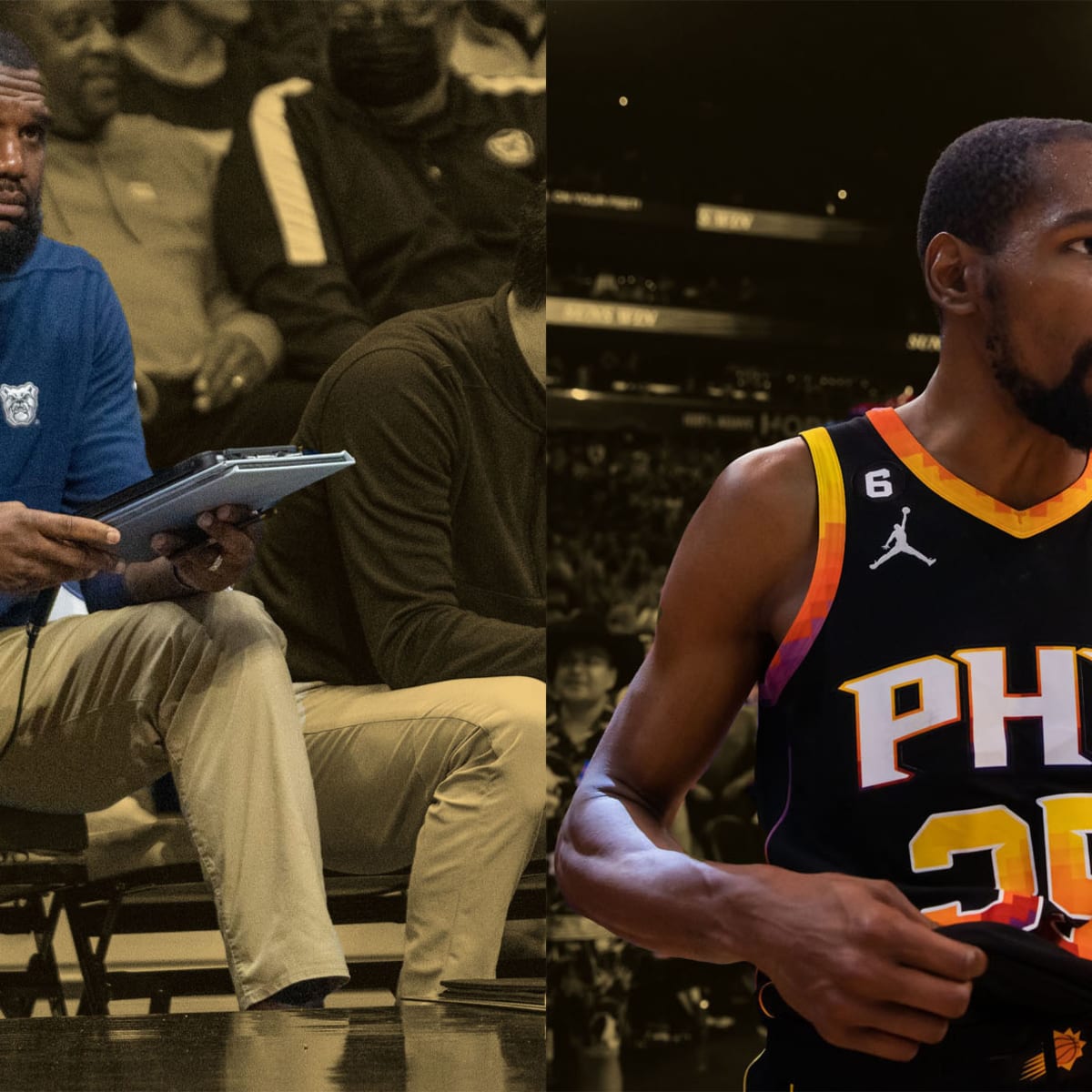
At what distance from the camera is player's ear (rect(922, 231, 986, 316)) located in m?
1.15

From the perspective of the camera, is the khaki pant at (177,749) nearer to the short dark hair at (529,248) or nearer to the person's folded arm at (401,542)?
the person's folded arm at (401,542)

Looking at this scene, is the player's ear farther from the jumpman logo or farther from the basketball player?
the jumpman logo

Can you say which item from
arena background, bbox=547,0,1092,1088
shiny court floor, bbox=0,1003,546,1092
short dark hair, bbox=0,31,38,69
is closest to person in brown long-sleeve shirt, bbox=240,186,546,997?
shiny court floor, bbox=0,1003,546,1092

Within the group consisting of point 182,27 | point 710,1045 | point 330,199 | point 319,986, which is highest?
point 182,27

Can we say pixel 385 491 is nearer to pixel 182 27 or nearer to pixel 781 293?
pixel 182 27

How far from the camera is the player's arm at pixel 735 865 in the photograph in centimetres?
81

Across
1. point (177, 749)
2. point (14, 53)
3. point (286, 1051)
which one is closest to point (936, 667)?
point (286, 1051)

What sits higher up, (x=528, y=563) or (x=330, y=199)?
(x=330, y=199)

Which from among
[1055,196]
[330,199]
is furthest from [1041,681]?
[330,199]

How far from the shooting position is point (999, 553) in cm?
109

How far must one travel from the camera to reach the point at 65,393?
7.52 ft

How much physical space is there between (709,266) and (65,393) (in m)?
2.44

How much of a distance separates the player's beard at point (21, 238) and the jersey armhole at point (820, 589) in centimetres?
159

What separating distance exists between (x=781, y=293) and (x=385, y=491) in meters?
2.22
